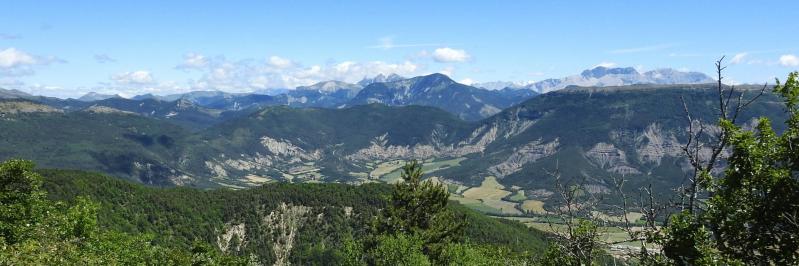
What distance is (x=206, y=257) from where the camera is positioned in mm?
70812

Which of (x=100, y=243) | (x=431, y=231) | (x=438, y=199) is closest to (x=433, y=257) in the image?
(x=431, y=231)

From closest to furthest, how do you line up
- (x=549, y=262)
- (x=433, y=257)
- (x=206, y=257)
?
(x=549, y=262) < (x=206, y=257) < (x=433, y=257)

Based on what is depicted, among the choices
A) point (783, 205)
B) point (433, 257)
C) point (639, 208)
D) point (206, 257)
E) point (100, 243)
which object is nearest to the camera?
point (783, 205)

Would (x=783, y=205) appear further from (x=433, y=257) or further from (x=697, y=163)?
A: (x=433, y=257)

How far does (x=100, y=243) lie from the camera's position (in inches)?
2280

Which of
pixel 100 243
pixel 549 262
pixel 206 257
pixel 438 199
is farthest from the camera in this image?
pixel 438 199

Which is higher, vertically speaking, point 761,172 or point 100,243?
point 761,172

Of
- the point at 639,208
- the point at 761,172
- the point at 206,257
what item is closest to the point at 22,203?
the point at 206,257

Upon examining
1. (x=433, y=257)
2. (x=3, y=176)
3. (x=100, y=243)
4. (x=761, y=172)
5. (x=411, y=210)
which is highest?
(x=761, y=172)

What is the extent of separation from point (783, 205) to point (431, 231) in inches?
3086

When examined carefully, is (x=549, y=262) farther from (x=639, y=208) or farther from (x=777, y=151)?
(x=777, y=151)

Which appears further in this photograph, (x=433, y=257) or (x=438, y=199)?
(x=438, y=199)

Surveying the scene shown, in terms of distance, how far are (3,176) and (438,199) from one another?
2493 inches

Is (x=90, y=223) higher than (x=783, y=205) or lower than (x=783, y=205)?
lower
